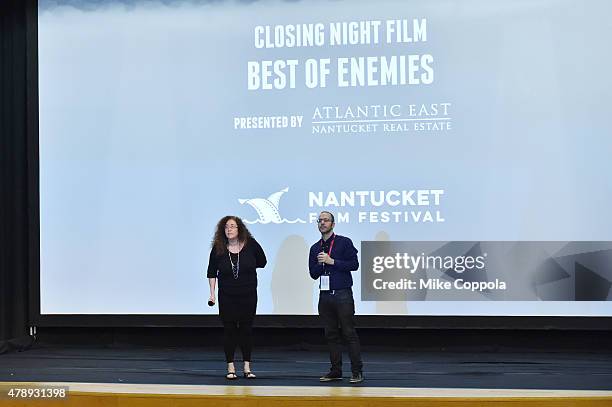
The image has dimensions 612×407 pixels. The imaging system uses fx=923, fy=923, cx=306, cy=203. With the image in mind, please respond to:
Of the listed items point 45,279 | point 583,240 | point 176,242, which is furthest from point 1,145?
point 583,240

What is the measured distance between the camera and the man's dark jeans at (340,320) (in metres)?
5.41

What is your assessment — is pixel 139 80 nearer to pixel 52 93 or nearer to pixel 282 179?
pixel 52 93

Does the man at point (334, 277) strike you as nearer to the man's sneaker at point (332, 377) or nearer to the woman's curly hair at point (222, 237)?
the man's sneaker at point (332, 377)

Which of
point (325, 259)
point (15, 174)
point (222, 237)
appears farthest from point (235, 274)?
point (15, 174)

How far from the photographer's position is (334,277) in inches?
213

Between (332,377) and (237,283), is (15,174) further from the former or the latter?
(332,377)

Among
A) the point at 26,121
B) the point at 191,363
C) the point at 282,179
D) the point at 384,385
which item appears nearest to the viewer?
the point at 384,385

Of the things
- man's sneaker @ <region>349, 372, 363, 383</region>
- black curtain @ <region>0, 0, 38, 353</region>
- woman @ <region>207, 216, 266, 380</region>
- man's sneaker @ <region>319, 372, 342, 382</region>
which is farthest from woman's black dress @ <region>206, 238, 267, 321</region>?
black curtain @ <region>0, 0, 38, 353</region>

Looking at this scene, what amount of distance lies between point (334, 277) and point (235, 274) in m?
0.63

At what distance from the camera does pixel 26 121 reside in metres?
7.95

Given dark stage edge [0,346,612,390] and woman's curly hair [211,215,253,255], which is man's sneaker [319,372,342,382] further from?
woman's curly hair [211,215,253,255]

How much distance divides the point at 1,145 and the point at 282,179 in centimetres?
248

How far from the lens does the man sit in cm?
537

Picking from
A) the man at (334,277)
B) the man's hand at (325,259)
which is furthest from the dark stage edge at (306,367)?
the man's hand at (325,259)
